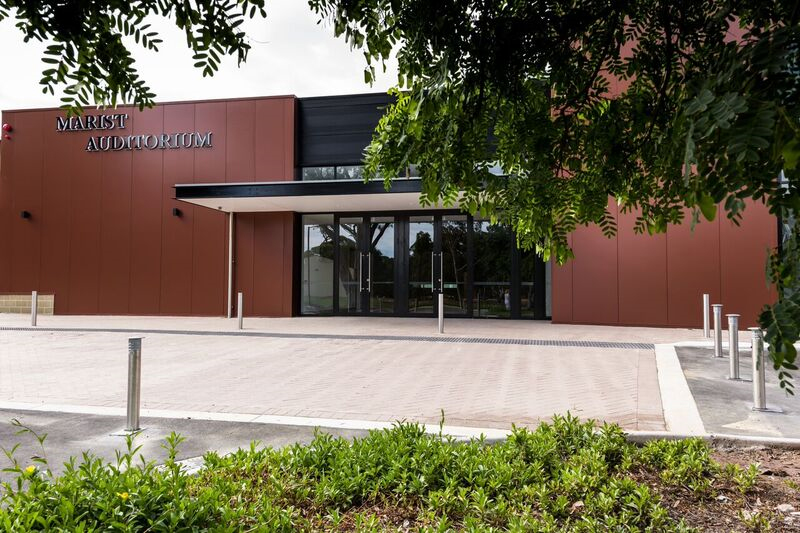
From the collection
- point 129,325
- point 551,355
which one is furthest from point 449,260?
point 129,325

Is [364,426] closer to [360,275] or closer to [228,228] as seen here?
[360,275]

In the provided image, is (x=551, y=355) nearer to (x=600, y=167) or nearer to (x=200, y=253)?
(x=600, y=167)

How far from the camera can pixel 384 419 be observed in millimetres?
5191

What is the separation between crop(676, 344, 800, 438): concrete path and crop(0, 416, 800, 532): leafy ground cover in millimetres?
1197

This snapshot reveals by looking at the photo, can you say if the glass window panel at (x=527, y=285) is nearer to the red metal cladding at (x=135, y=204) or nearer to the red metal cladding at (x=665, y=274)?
the red metal cladding at (x=665, y=274)

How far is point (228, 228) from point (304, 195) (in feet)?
14.7

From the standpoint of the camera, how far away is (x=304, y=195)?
15.1m

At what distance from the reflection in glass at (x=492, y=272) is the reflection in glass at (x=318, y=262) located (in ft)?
16.8

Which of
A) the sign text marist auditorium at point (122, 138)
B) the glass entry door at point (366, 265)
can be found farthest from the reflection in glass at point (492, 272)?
the sign text marist auditorium at point (122, 138)

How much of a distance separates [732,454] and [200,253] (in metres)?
17.3

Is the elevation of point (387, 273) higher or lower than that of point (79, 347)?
higher

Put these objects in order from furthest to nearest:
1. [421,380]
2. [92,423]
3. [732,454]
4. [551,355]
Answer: [551,355] < [421,380] < [92,423] < [732,454]

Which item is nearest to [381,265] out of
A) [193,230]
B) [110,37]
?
[193,230]

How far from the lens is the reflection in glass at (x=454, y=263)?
17188 millimetres
